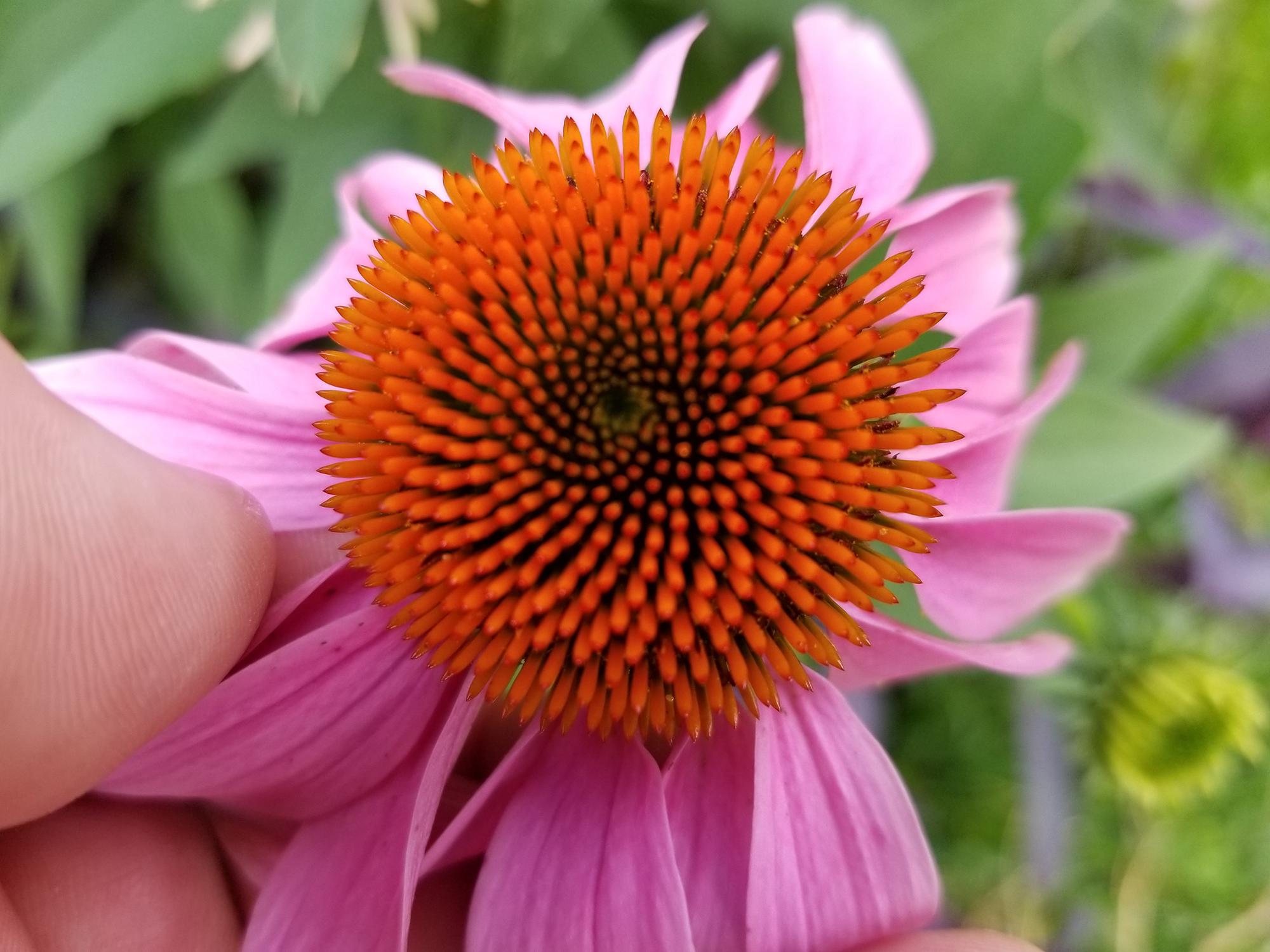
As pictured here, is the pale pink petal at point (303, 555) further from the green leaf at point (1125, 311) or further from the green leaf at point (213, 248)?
the green leaf at point (1125, 311)

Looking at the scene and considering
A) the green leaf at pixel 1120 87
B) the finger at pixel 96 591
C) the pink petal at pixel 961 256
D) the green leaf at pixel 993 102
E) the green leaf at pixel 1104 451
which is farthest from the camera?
the green leaf at pixel 1120 87

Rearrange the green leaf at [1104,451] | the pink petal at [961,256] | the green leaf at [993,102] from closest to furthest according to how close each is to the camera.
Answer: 1. the pink petal at [961,256]
2. the green leaf at [993,102]
3. the green leaf at [1104,451]

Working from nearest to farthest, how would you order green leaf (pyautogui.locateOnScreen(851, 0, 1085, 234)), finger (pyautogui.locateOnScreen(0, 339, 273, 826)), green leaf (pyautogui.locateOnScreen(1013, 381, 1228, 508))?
finger (pyautogui.locateOnScreen(0, 339, 273, 826)) → green leaf (pyautogui.locateOnScreen(851, 0, 1085, 234)) → green leaf (pyautogui.locateOnScreen(1013, 381, 1228, 508))

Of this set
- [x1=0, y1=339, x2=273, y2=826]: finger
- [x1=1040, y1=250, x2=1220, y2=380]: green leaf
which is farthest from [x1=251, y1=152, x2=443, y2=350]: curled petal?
[x1=1040, y1=250, x2=1220, y2=380]: green leaf

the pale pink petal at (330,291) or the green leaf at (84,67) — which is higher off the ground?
the green leaf at (84,67)

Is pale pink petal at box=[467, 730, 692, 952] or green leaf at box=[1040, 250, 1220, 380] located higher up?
green leaf at box=[1040, 250, 1220, 380]

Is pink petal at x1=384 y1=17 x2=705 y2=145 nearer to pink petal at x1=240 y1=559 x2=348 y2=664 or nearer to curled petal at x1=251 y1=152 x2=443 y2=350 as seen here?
curled petal at x1=251 y1=152 x2=443 y2=350

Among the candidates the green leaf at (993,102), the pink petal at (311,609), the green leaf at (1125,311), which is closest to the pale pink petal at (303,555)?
the pink petal at (311,609)

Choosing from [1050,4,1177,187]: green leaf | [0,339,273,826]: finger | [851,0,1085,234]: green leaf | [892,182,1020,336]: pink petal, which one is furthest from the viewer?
[1050,4,1177,187]: green leaf
